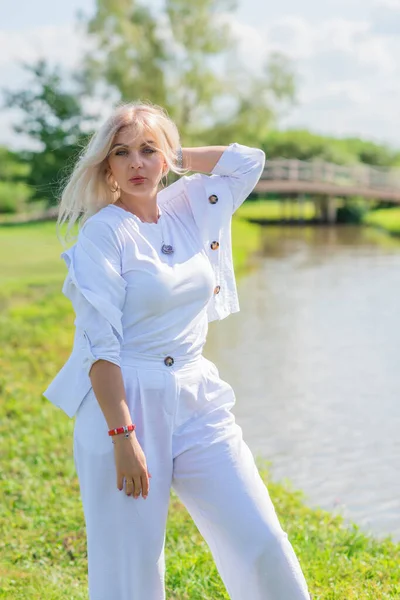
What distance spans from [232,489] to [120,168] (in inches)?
40.2

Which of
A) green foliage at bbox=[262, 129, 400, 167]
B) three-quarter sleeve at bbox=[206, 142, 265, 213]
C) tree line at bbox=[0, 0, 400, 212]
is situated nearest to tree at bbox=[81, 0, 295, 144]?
tree line at bbox=[0, 0, 400, 212]

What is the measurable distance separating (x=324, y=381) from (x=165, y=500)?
659cm

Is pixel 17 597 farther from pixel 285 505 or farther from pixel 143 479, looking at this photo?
pixel 285 505

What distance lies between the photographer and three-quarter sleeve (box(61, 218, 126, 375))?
2584 mm

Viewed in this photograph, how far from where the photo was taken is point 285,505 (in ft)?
17.7

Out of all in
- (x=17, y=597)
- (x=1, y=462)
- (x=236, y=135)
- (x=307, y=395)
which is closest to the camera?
(x=17, y=597)

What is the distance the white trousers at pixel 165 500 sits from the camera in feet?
8.71

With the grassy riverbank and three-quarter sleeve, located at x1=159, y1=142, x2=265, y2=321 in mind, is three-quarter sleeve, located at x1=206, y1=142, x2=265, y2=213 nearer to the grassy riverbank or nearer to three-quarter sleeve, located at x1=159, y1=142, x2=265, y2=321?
three-quarter sleeve, located at x1=159, y1=142, x2=265, y2=321

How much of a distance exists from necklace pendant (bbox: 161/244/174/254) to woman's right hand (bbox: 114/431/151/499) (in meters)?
0.56

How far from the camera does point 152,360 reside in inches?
107

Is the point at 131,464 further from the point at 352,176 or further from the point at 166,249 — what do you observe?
the point at 352,176

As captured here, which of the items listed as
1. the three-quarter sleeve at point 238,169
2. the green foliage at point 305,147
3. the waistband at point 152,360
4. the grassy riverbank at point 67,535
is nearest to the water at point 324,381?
the grassy riverbank at point 67,535

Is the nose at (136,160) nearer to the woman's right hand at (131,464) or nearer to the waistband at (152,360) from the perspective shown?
the waistband at (152,360)

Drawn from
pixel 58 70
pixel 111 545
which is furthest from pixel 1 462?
pixel 58 70
